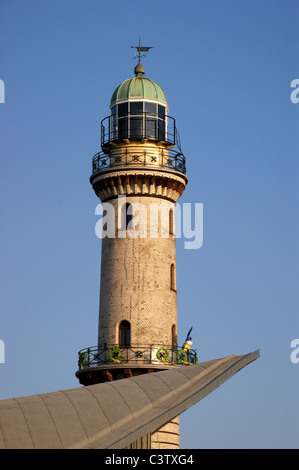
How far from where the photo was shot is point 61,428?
156 ft

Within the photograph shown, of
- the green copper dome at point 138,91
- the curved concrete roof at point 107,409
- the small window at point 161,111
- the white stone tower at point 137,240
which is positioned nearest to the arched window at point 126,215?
the white stone tower at point 137,240

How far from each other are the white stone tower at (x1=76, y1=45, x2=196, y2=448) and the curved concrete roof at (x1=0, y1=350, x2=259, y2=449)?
13630 mm

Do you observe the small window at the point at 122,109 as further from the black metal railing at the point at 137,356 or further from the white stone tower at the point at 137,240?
the black metal railing at the point at 137,356

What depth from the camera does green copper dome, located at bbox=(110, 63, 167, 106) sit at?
73.6 meters

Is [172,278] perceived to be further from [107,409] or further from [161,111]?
[107,409]

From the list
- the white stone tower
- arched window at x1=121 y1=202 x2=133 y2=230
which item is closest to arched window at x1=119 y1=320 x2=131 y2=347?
the white stone tower

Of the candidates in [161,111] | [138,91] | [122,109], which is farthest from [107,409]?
[138,91]

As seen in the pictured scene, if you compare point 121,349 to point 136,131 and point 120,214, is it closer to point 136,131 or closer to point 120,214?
point 120,214

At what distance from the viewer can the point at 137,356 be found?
6819cm

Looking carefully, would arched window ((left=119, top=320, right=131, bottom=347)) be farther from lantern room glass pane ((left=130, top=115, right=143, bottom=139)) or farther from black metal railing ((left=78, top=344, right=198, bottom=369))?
lantern room glass pane ((left=130, top=115, right=143, bottom=139))

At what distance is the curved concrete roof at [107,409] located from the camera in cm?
4669
